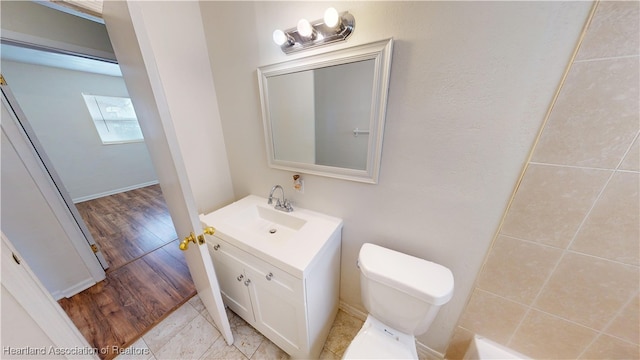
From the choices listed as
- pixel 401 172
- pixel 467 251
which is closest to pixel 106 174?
pixel 401 172

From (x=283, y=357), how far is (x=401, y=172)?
1.34 metres

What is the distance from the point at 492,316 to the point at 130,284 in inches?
106

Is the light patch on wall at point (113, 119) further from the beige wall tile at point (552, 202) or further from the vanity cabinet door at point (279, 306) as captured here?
the beige wall tile at point (552, 202)

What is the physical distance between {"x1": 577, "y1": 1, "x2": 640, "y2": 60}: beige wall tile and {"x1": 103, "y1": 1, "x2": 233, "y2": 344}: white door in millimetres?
1396

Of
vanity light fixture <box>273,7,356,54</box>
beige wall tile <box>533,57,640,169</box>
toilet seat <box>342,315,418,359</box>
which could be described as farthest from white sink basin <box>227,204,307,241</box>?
beige wall tile <box>533,57,640,169</box>

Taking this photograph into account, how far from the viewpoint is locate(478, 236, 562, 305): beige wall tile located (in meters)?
0.76

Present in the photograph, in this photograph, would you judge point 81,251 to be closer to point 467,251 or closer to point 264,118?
point 264,118

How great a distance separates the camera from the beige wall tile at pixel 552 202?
0.64 m

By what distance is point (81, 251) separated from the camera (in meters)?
1.55

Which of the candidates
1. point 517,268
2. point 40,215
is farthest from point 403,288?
point 40,215

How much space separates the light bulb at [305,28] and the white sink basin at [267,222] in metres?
1.02

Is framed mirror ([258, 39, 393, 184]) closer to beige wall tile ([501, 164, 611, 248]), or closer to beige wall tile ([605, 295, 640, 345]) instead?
beige wall tile ([501, 164, 611, 248])

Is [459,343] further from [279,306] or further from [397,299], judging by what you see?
[279,306]

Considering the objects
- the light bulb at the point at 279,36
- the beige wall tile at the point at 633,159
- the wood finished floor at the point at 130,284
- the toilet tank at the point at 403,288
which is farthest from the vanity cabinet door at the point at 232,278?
the beige wall tile at the point at 633,159
